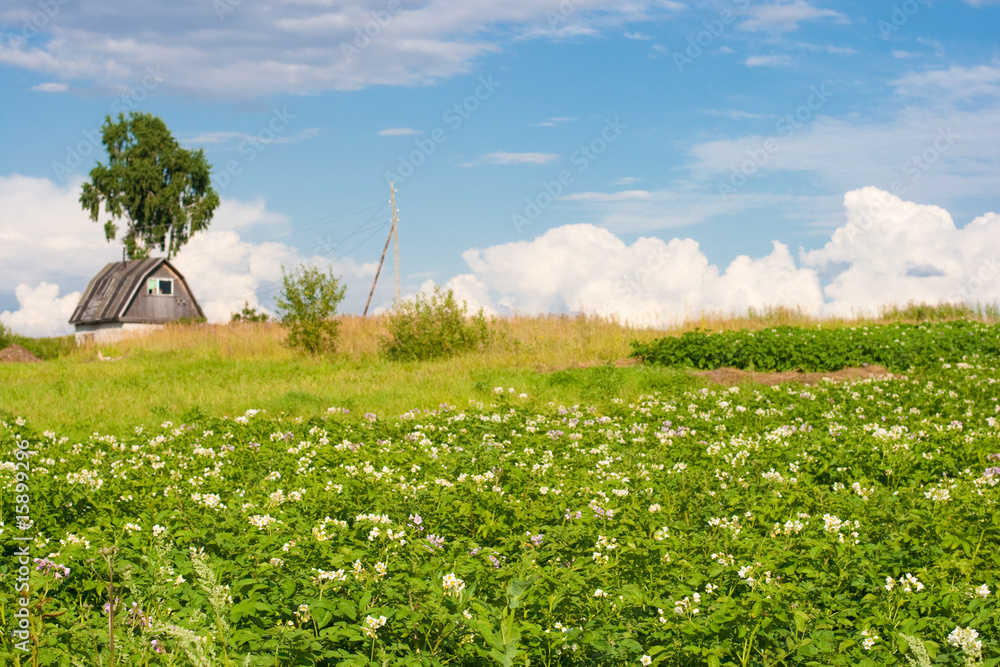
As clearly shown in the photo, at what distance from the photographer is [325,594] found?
11.9ft

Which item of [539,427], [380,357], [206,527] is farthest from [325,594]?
[380,357]

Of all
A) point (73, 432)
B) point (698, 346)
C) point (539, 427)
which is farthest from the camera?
point (698, 346)

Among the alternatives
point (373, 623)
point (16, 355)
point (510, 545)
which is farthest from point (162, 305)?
point (373, 623)

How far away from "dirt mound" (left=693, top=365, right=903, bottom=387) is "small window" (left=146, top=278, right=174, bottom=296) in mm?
39275

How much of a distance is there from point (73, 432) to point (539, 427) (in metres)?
6.98

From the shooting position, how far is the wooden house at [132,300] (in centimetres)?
4494

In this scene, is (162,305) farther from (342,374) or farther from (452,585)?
(452,585)

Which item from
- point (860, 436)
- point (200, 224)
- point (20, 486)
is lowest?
Answer: point (860, 436)

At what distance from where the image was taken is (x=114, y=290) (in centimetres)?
4575

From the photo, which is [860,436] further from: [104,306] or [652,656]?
[104,306]

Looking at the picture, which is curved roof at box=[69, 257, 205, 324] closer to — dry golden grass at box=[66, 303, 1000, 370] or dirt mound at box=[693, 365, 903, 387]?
dry golden grass at box=[66, 303, 1000, 370]

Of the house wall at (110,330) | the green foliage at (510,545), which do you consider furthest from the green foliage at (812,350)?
the house wall at (110,330)

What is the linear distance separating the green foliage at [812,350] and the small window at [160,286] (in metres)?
36.8

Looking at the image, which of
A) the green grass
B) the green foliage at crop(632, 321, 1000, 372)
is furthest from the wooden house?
the green foliage at crop(632, 321, 1000, 372)
